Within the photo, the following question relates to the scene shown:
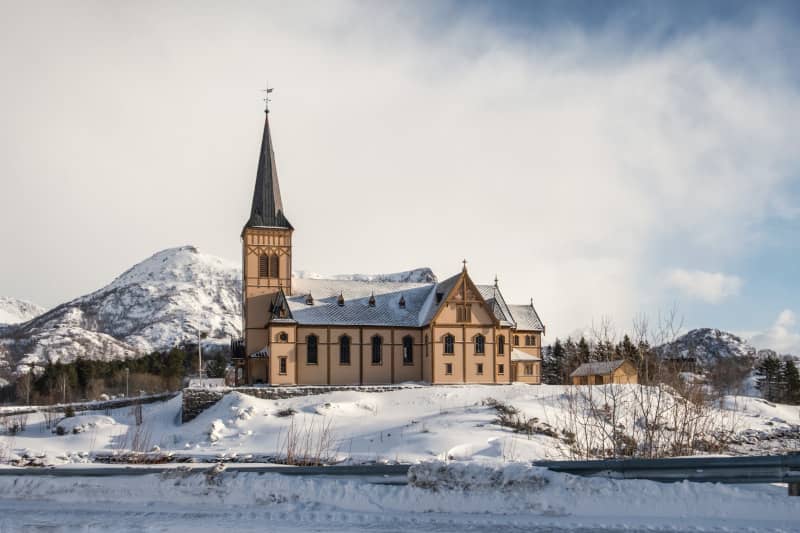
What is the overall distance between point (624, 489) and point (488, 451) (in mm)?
19979

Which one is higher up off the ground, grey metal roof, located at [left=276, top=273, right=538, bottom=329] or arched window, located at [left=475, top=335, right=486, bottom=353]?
grey metal roof, located at [left=276, top=273, right=538, bottom=329]

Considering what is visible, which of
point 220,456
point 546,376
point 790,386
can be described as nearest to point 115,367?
point 546,376

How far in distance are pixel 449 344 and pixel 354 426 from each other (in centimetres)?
1579

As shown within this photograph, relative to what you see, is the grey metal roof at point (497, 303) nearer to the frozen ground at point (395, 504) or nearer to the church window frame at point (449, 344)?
the church window frame at point (449, 344)

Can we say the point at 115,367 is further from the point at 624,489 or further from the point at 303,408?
the point at 624,489

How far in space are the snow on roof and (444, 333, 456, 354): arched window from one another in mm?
8294

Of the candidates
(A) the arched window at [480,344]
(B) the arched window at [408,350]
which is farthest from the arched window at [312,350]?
(A) the arched window at [480,344]

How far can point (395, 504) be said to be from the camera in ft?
37.7

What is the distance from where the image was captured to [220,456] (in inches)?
1161

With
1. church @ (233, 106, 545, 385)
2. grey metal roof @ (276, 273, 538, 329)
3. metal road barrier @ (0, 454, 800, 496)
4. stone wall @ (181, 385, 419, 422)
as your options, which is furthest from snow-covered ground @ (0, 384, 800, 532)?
grey metal roof @ (276, 273, 538, 329)

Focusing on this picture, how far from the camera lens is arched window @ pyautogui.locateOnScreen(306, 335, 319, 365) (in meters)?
52.6

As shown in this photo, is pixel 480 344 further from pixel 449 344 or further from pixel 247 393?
pixel 247 393

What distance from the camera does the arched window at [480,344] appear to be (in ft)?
178

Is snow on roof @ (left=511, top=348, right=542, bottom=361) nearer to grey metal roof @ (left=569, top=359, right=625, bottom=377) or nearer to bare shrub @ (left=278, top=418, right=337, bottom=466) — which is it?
bare shrub @ (left=278, top=418, right=337, bottom=466)
